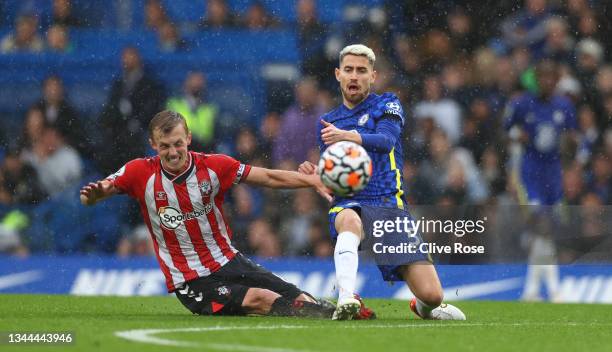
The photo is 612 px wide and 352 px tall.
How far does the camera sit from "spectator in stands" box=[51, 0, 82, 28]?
482 inches

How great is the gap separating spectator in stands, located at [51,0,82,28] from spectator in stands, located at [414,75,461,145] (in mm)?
3654

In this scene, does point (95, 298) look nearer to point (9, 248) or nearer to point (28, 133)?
point (9, 248)

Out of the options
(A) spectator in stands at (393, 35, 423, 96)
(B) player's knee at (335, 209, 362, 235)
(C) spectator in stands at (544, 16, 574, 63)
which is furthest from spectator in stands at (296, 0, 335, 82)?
(B) player's knee at (335, 209, 362, 235)

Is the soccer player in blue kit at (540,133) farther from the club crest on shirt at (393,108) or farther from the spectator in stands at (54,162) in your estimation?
the spectator in stands at (54,162)

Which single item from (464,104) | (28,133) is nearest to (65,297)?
(28,133)

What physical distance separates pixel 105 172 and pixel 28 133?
959mm

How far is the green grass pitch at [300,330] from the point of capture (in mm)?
4941

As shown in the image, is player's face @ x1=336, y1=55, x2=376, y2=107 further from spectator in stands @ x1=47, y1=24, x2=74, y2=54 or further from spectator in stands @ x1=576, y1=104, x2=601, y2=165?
spectator in stands @ x1=47, y1=24, x2=74, y2=54

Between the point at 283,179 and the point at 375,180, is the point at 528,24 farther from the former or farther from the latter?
the point at 283,179

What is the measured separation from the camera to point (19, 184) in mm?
11359

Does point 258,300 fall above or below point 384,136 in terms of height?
below

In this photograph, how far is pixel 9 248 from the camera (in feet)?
35.8

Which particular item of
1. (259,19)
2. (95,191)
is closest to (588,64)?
(259,19)

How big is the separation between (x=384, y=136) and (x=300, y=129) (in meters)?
4.48
